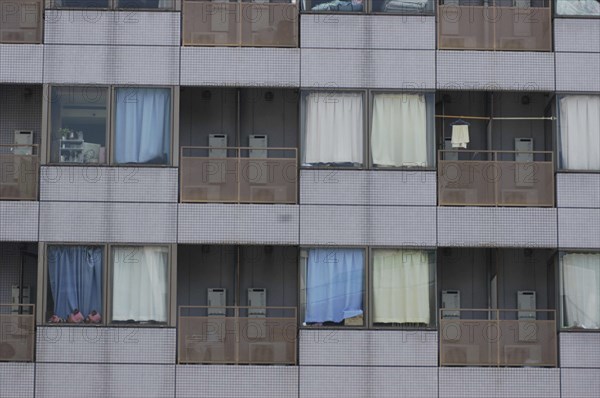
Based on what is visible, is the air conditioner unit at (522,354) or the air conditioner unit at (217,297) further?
the air conditioner unit at (217,297)

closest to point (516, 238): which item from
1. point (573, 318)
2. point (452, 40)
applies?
point (573, 318)

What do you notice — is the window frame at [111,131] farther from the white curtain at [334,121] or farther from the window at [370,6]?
the window at [370,6]

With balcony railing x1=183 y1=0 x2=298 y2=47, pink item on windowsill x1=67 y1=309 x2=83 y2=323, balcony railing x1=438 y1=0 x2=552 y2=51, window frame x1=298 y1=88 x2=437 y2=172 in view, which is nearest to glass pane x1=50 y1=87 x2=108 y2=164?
balcony railing x1=183 y1=0 x2=298 y2=47

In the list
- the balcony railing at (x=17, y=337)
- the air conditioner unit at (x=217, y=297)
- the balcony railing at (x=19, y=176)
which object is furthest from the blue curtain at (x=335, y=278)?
the balcony railing at (x=19, y=176)

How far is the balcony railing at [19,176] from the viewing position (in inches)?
1588

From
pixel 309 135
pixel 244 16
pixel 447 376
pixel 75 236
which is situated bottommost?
pixel 447 376

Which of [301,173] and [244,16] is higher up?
[244,16]

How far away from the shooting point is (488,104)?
4219 cm

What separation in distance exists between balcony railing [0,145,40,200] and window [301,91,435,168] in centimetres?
643

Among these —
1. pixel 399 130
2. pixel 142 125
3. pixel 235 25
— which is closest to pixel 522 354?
pixel 399 130

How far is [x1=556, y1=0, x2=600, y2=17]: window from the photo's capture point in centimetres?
4159

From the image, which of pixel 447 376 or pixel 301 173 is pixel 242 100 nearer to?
pixel 301 173

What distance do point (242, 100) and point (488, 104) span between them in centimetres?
609

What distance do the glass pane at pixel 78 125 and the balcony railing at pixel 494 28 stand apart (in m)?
8.41
